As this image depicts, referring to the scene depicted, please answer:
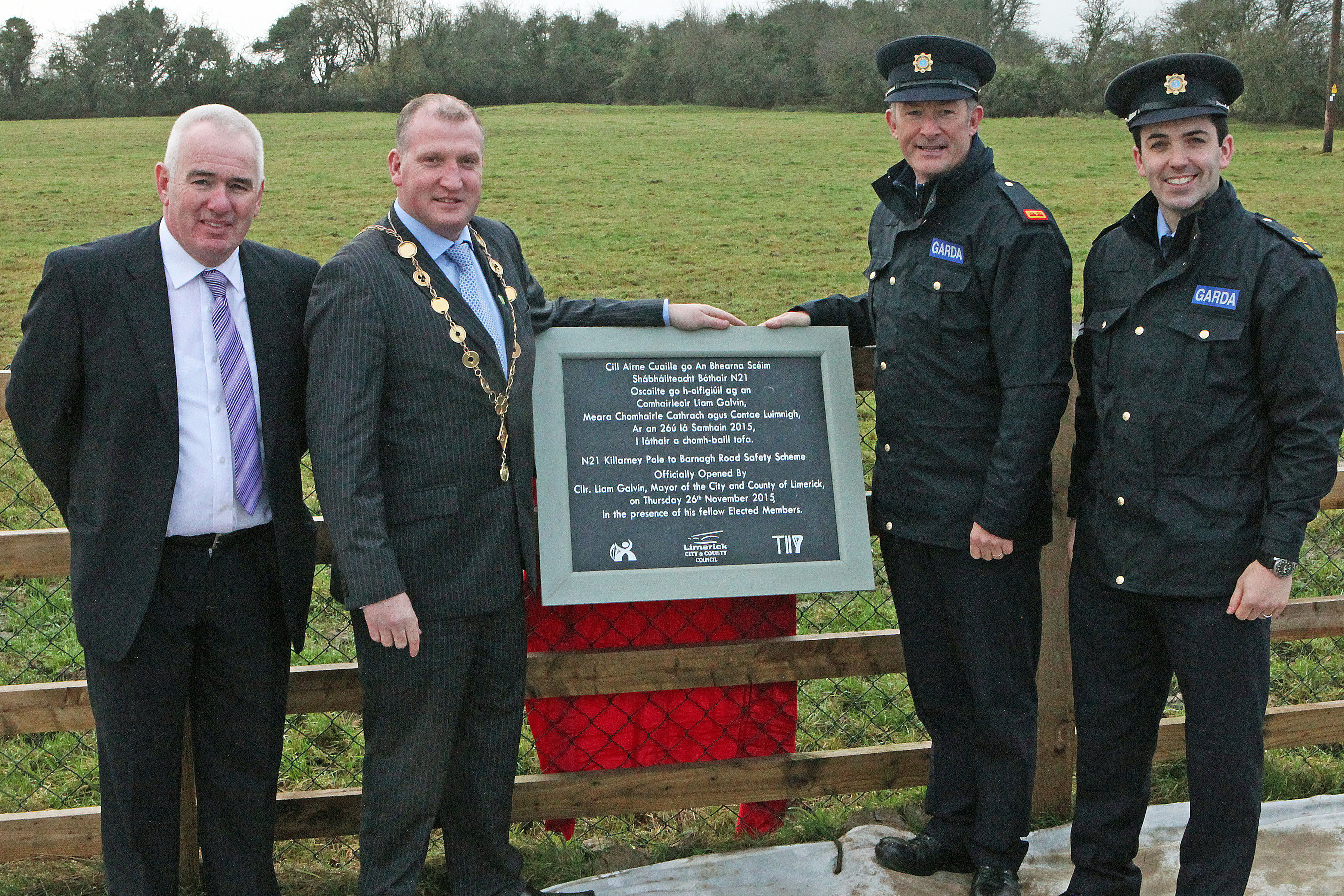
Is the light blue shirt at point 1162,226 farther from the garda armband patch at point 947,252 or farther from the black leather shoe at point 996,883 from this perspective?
the black leather shoe at point 996,883

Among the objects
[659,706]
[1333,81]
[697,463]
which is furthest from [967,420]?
[1333,81]

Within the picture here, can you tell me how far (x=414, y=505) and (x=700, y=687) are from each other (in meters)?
1.18

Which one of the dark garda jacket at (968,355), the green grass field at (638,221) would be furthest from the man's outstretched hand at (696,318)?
the green grass field at (638,221)

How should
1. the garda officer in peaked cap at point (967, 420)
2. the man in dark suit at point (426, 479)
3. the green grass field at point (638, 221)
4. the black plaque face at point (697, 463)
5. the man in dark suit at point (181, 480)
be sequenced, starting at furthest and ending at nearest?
the green grass field at point (638, 221), the black plaque face at point (697, 463), the garda officer in peaked cap at point (967, 420), the man in dark suit at point (426, 479), the man in dark suit at point (181, 480)

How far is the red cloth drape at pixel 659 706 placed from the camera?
3.50m

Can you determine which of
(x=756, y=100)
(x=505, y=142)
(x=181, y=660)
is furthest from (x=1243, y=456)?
(x=756, y=100)

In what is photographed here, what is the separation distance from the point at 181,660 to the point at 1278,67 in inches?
1442

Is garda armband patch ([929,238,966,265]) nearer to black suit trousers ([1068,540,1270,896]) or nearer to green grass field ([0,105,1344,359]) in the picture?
black suit trousers ([1068,540,1270,896])

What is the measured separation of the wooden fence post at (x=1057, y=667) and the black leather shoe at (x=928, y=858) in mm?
400

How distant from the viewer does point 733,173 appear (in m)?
23.7

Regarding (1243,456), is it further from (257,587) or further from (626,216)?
(626,216)

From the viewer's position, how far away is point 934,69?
10.2ft

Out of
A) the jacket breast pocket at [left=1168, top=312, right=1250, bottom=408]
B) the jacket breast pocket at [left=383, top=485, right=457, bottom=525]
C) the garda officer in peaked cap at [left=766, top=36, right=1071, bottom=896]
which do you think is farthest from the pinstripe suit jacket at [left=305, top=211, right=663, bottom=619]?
the jacket breast pocket at [left=1168, top=312, right=1250, bottom=408]

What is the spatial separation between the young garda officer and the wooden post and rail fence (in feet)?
1.85
